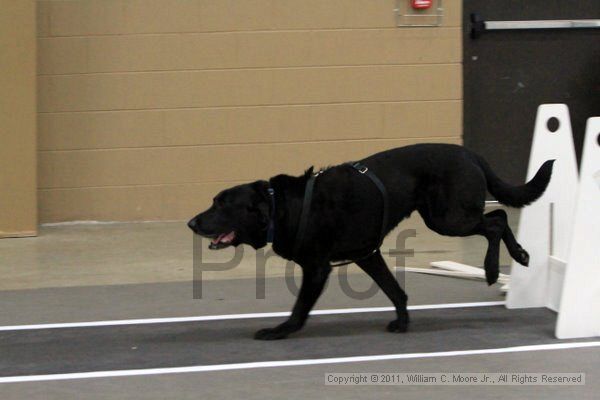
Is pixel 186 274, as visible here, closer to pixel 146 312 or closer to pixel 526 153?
pixel 146 312

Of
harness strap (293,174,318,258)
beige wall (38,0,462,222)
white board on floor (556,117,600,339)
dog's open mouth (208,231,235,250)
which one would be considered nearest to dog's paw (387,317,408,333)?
harness strap (293,174,318,258)

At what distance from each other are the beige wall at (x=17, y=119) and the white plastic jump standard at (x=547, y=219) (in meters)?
4.71

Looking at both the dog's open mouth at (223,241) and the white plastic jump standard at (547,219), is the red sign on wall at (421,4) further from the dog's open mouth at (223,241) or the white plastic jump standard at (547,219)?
the dog's open mouth at (223,241)

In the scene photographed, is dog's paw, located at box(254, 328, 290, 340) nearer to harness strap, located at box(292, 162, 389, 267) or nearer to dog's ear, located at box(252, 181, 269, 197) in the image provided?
harness strap, located at box(292, 162, 389, 267)

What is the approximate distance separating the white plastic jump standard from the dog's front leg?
1423mm

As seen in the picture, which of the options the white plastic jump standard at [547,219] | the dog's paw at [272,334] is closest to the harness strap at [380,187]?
the dog's paw at [272,334]

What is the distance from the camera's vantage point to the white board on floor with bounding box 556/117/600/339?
5426 mm

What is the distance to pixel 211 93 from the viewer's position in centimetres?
941

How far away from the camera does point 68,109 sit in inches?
364

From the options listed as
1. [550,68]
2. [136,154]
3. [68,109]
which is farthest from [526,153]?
[68,109]

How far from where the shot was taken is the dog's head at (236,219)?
539 cm

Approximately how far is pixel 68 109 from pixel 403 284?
399 cm

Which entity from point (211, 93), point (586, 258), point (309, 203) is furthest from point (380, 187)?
point (211, 93)

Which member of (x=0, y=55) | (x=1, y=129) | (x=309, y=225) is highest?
(x=0, y=55)
